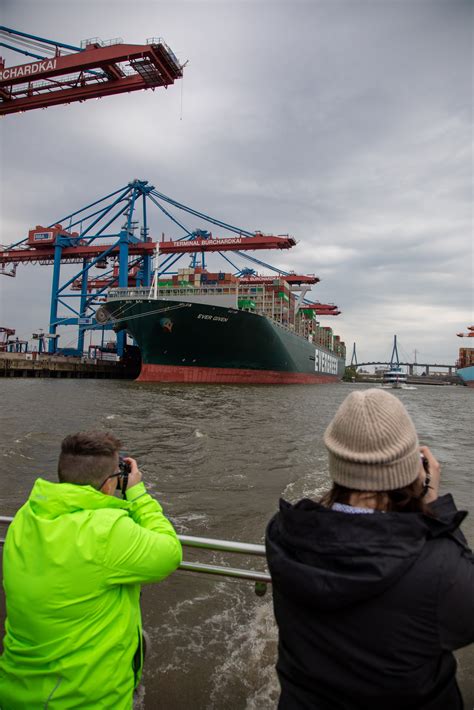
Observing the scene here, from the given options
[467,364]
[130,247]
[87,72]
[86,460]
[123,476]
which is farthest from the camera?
[467,364]

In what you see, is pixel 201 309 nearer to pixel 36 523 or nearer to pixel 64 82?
pixel 64 82

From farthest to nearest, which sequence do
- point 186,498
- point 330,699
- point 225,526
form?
point 186,498 < point 225,526 < point 330,699

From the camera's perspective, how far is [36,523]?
4.60 ft

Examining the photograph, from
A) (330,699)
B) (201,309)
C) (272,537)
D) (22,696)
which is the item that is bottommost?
(22,696)

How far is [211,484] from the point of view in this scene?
650cm

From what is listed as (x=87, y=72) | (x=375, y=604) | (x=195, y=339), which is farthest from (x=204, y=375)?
(x=375, y=604)

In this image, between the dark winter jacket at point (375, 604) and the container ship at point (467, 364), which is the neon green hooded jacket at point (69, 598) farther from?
the container ship at point (467, 364)

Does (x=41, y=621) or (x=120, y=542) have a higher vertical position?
(x=120, y=542)

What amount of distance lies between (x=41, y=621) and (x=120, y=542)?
31 cm

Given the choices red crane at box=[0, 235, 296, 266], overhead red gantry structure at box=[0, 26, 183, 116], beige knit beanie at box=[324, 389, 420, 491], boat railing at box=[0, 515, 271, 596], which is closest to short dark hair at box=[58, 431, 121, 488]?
boat railing at box=[0, 515, 271, 596]

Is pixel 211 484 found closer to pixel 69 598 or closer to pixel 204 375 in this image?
pixel 69 598

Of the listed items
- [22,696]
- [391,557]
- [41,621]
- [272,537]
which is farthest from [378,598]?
[22,696]

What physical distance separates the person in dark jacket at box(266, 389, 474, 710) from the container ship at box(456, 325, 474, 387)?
244 ft

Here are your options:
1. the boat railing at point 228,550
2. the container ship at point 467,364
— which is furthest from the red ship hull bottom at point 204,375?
the container ship at point 467,364
